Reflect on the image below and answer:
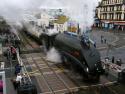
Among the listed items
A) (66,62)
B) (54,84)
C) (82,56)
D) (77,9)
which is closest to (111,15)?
(77,9)

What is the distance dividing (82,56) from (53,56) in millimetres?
11407

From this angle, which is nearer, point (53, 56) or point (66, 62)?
point (66, 62)

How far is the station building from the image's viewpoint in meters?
91.0

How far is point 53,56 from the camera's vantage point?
116 ft

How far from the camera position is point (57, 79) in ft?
86.6

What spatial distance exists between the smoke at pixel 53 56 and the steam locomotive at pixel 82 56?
291 centimetres

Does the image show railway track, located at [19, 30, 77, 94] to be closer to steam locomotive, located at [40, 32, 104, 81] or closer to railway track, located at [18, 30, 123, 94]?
railway track, located at [18, 30, 123, 94]

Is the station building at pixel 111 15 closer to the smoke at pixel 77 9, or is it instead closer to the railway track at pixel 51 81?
the smoke at pixel 77 9

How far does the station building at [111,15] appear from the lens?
9100 cm

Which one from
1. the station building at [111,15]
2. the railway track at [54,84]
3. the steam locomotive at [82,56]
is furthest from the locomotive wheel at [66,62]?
the station building at [111,15]

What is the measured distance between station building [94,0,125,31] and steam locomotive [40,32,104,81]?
64.6 meters

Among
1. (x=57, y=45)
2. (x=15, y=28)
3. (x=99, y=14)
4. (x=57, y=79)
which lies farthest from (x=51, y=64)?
(x=99, y=14)

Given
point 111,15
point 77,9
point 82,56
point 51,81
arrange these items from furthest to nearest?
point 111,15 < point 77,9 < point 51,81 < point 82,56

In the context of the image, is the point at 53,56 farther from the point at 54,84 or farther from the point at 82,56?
the point at 82,56
